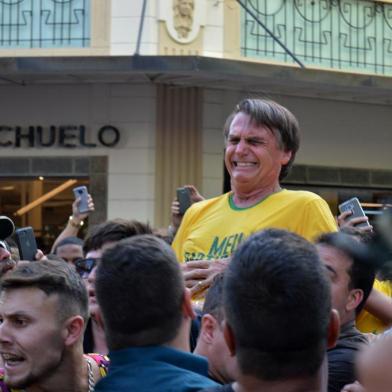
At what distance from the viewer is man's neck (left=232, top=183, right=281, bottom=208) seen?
5086 millimetres

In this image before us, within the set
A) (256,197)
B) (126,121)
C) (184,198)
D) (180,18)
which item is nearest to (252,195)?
(256,197)

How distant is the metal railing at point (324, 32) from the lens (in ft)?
54.3

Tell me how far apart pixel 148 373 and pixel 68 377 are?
88 cm

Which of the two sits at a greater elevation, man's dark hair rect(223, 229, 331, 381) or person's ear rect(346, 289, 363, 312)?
man's dark hair rect(223, 229, 331, 381)

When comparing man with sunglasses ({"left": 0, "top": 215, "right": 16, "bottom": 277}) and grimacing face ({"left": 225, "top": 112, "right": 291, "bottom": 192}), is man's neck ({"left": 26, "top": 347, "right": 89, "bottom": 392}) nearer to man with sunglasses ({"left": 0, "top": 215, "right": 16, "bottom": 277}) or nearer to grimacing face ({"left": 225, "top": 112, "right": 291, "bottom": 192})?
grimacing face ({"left": 225, "top": 112, "right": 291, "bottom": 192})

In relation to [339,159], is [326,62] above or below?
above

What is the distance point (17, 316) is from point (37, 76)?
1221 cm

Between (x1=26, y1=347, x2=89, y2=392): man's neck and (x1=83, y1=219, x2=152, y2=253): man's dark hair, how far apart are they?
159 centimetres

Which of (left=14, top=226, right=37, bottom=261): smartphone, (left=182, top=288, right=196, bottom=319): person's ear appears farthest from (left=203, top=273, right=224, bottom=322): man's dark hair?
(left=14, top=226, right=37, bottom=261): smartphone

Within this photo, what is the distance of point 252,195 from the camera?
16.7 feet

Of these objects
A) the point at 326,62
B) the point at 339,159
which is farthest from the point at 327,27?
the point at 339,159

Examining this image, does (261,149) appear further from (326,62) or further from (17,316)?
(326,62)

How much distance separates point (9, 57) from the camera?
15.6 metres

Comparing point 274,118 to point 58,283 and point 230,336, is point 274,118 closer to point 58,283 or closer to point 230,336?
point 58,283
